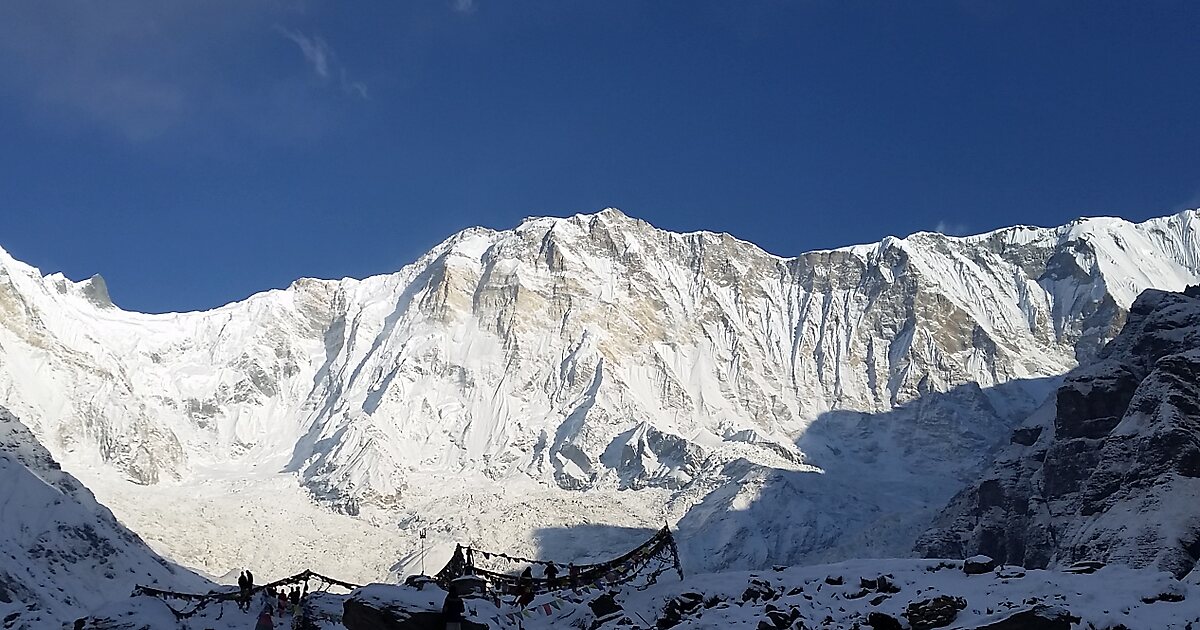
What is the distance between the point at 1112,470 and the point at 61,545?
102 metres

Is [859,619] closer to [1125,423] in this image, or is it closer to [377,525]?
[1125,423]

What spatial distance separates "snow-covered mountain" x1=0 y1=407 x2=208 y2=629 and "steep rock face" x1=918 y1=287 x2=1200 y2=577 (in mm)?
85318

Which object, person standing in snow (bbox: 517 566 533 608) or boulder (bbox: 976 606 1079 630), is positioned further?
person standing in snow (bbox: 517 566 533 608)

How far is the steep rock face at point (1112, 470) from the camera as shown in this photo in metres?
94.3

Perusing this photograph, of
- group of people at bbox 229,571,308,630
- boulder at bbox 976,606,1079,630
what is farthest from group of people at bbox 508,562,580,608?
boulder at bbox 976,606,1079,630

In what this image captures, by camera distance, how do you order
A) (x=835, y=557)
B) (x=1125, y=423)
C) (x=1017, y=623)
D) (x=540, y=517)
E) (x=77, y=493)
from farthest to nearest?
(x=540, y=517)
(x=835, y=557)
(x=77, y=493)
(x=1125, y=423)
(x=1017, y=623)

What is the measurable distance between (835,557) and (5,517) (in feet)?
354

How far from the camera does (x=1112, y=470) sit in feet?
364

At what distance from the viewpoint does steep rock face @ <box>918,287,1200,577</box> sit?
94.3 m

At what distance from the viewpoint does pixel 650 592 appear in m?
39.2

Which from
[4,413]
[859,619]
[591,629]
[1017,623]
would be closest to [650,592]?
[591,629]

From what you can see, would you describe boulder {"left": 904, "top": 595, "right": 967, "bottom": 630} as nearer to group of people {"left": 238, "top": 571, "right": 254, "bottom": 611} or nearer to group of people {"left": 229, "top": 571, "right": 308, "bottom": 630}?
group of people {"left": 229, "top": 571, "right": 308, "bottom": 630}

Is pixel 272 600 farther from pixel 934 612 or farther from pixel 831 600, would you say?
pixel 934 612

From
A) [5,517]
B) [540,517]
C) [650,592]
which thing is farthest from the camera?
[540,517]
